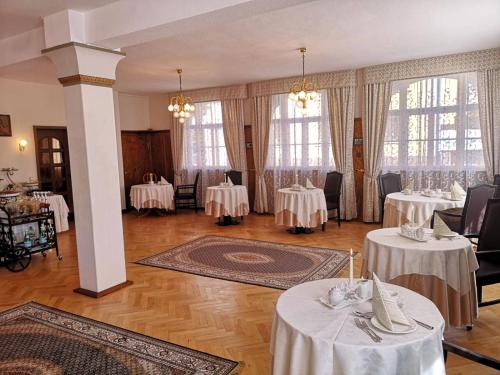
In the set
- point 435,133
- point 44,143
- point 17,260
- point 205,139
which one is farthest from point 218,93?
point 17,260

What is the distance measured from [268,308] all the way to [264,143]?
5105mm

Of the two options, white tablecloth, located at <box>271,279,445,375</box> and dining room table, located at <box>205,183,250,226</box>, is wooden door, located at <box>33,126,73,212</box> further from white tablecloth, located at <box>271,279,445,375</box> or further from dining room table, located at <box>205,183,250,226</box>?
white tablecloth, located at <box>271,279,445,375</box>

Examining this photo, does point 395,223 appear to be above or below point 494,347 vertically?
above

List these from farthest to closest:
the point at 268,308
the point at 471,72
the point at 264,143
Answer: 1. the point at 264,143
2. the point at 471,72
3. the point at 268,308

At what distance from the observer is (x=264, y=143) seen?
8195 mm

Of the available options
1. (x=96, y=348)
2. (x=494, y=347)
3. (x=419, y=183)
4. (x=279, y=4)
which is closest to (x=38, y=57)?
(x=279, y=4)

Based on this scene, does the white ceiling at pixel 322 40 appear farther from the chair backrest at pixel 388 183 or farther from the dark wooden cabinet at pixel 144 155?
the dark wooden cabinet at pixel 144 155

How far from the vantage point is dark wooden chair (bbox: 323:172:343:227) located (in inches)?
274

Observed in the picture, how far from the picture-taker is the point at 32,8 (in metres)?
3.62

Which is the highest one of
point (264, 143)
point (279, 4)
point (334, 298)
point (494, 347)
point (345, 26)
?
point (345, 26)

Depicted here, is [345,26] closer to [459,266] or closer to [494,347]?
[459,266]

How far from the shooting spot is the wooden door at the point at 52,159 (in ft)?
24.3

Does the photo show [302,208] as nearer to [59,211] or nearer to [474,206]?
[474,206]

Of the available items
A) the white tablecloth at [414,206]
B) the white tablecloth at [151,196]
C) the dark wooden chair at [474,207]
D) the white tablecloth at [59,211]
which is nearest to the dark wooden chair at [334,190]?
the white tablecloth at [414,206]
